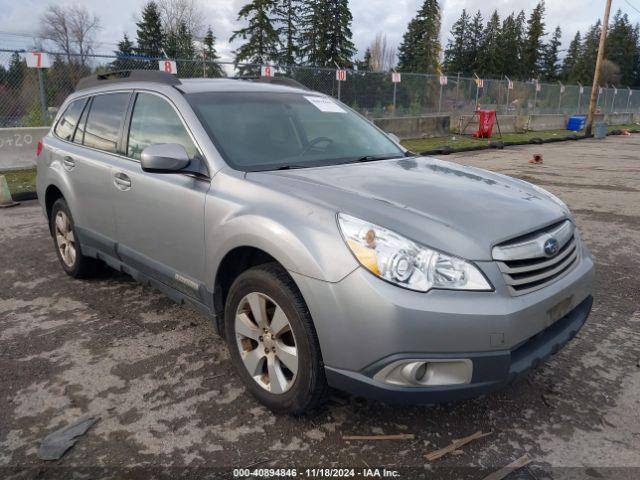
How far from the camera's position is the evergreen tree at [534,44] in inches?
3366

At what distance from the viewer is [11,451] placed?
2.48 m

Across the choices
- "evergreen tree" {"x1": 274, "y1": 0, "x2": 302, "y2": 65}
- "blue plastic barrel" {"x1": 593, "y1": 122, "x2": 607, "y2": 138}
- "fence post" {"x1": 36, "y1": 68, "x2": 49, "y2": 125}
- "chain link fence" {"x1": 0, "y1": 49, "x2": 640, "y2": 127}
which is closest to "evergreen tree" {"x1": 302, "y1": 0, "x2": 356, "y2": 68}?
"evergreen tree" {"x1": 274, "y1": 0, "x2": 302, "y2": 65}

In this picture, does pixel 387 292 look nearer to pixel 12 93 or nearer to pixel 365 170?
pixel 365 170

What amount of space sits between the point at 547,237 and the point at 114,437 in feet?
7.87

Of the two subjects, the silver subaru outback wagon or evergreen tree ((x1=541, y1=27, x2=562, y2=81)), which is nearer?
the silver subaru outback wagon

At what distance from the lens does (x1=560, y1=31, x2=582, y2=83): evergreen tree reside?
91.6m

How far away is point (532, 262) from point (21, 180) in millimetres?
9587

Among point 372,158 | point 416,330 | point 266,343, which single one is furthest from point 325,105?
point 416,330

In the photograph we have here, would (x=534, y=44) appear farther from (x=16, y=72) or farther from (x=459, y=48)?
(x=16, y=72)

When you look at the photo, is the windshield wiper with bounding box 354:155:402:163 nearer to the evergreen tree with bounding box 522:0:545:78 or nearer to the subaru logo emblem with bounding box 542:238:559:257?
the subaru logo emblem with bounding box 542:238:559:257

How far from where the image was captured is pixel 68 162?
444 centimetres

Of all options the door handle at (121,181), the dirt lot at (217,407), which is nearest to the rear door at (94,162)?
the door handle at (121,181)

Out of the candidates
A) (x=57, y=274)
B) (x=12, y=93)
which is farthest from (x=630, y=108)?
(x=57, y=274)

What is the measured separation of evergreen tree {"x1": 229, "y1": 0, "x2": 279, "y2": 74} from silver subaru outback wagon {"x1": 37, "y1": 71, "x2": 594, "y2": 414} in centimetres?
4428
